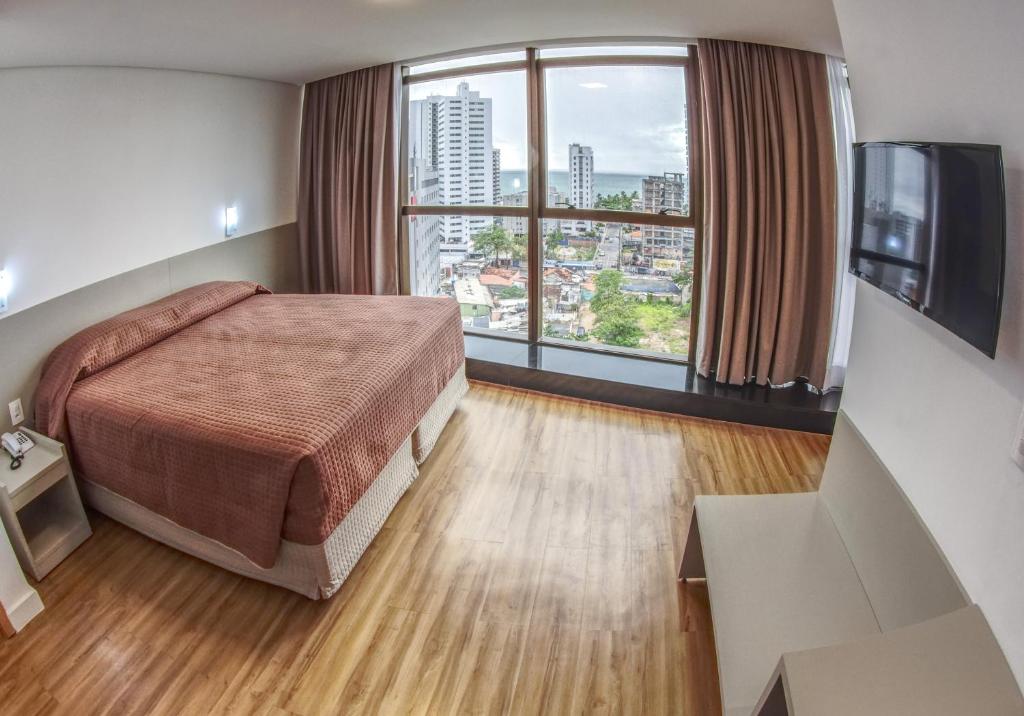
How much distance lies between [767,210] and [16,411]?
13.0 ft

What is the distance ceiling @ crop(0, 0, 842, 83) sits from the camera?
2064 mm

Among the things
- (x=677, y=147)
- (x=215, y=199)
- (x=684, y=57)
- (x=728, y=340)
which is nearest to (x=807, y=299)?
(x=728, y=340)

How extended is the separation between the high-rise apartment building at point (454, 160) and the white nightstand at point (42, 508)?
285 centimetres

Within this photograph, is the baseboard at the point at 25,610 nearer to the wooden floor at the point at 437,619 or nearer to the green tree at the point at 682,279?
the wooden floor at the point at 437,619

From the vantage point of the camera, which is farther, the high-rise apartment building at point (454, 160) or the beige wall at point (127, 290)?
the high-rise apartment building at point (454, 160)

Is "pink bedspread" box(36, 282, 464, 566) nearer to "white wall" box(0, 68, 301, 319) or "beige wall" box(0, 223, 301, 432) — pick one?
"beige wall" box(0, 223, 301, 432)

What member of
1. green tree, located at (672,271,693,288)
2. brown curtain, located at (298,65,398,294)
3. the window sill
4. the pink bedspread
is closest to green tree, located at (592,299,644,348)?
the window sill

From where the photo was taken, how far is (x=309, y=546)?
2.10 meters

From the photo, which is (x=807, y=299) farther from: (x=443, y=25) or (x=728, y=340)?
(x=443, y=25)

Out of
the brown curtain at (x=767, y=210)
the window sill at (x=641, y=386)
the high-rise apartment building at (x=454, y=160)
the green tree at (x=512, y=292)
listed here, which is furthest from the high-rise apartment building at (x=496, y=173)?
the brown curtain at (x=767, y=210)

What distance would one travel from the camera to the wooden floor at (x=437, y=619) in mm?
1854

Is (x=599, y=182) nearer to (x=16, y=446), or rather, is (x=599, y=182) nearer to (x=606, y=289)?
(x=606, y=289)

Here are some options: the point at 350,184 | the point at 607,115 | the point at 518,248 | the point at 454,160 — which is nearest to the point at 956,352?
the point at 607,115

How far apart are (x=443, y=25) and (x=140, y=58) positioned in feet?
4.95
